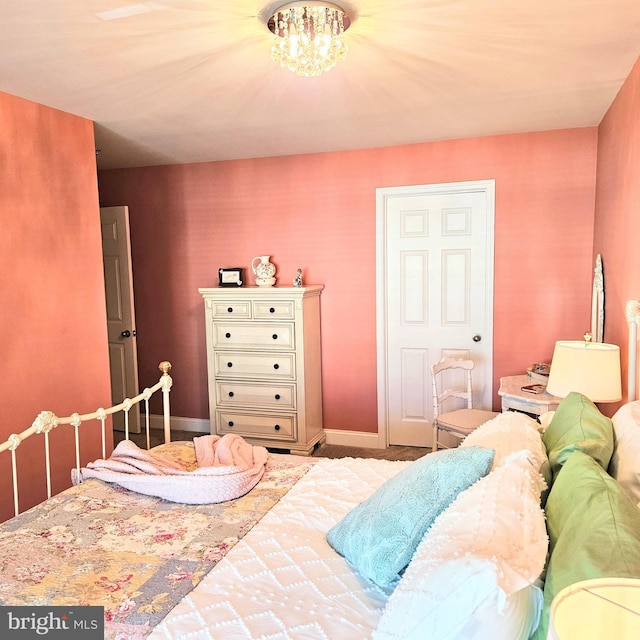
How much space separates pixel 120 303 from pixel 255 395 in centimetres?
145

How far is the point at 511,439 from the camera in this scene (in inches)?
71.8

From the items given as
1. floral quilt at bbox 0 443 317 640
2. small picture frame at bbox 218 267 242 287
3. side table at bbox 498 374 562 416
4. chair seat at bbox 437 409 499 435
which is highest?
small picture frame at bbox 218 267 242 287

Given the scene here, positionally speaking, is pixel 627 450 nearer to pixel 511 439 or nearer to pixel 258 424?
pixel 511 439

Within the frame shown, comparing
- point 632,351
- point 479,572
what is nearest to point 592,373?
point 632,351

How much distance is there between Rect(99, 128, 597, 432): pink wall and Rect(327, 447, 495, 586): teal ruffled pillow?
273 cm

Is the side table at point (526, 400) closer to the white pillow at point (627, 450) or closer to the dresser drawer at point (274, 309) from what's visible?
the white pillow at point (627, 450)

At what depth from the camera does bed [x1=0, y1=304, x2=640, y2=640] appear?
1038 millimetres

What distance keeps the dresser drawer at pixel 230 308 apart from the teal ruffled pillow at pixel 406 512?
9.14 feet

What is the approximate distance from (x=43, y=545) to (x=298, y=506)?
33.6 inches

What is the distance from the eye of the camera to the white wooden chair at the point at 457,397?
3580mm

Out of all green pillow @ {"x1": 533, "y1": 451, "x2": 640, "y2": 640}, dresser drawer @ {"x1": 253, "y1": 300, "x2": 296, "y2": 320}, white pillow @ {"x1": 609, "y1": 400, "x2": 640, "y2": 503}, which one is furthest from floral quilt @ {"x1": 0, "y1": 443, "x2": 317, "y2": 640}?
dresser drawer @ {"x1": 253, "y1": 300, "x2": 296, "y2": 320}

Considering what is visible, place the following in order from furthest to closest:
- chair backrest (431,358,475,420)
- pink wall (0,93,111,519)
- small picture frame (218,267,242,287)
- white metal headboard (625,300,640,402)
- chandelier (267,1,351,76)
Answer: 1. small picture frame (218,267,242,287)
2. chair backrest (431,358,475,420)
3. pink wall (0,93,111,519)
4. white metal headboard (625,300,640,402)
5. chandelier (267,1,351,76)

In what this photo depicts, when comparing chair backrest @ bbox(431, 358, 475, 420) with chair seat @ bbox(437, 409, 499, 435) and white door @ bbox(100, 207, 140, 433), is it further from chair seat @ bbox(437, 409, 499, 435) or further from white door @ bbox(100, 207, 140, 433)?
white door @ bbox(100, 207, 140, 433)

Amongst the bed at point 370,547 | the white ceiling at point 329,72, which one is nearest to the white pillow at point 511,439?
the bed at point 370,547
